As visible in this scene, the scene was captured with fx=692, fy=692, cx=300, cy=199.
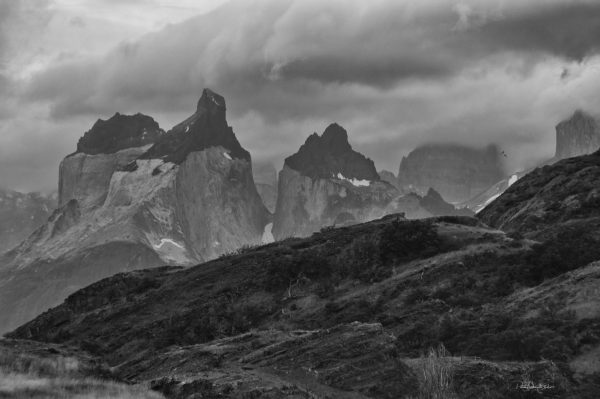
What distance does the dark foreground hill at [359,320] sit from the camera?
→ 25.2m

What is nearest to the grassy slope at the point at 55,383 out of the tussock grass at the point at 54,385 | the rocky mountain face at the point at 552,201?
the tussock grass at the point at 54,385

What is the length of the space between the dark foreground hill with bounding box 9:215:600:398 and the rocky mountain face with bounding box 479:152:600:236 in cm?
818

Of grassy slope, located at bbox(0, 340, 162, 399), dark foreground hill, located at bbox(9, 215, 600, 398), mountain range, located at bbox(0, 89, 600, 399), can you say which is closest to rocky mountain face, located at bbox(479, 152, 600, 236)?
mountain range, located at bbox(0, 89, 600, 399)

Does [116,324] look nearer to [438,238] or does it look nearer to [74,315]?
[74,315]

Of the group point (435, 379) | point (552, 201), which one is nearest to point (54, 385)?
point (435, 379)

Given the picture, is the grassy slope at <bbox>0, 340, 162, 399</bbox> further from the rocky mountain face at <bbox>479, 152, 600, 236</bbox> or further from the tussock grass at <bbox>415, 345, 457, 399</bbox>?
the rocky mountain face at <bbox>479, 152, 600, 236</bbox>

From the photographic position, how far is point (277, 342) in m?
33.9

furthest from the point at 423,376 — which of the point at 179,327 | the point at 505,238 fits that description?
the point at 179,327

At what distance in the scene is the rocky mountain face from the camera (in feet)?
191

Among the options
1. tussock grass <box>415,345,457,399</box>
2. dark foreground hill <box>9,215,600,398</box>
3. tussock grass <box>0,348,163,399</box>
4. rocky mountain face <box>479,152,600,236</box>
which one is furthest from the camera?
rocky mountain face <box>479,152,600,236</box>

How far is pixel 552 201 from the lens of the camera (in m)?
67.7

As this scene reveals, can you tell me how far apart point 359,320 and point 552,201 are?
3448cm

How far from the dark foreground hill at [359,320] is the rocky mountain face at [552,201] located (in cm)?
818

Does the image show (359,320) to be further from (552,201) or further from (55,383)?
(552,201)
